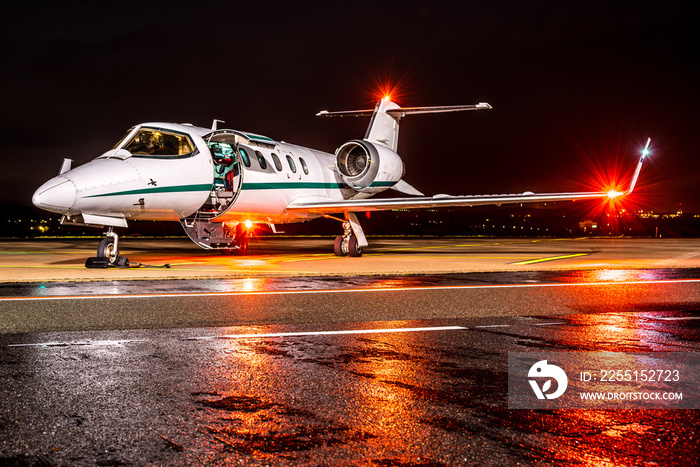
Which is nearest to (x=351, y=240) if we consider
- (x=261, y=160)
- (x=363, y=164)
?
(x=363, y=164)

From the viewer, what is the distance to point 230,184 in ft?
53.0

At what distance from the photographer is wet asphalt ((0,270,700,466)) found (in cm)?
318

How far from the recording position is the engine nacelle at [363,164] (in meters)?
20.0

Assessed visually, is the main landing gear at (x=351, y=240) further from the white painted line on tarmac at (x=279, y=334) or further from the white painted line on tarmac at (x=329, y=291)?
the white painted line on tarmac at (x=279, y=334)

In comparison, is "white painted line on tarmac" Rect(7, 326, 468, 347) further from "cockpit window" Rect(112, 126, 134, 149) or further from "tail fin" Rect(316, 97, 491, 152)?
"tail fin" Rect(316, 97, 491, 152)

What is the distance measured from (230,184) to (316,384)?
12277 mm

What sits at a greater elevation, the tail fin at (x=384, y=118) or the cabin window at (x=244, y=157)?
the tail fin at (x=384, y=118)

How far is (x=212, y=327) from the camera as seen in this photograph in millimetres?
6727

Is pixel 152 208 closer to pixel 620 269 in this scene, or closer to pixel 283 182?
pixel 283 182

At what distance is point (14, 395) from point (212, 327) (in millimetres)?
2752

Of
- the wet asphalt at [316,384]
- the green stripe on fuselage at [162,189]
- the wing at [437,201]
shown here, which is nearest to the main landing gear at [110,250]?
the green stripe on fuselage at [162,189]

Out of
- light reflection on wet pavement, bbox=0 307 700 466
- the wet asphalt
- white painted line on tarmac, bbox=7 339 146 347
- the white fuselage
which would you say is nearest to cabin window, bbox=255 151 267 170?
the white fuselage

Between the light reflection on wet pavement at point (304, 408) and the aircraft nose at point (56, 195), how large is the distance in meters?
6.73

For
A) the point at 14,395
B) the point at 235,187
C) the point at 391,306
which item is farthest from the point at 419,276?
the point at 14,395
